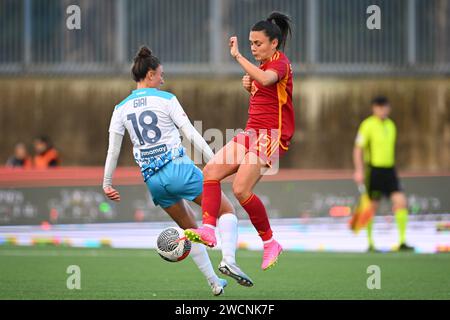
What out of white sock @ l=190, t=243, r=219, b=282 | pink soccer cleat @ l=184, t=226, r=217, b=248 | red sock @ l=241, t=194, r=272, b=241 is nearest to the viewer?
pink soccer cleat @ l=184, t=226, r=217, b=248

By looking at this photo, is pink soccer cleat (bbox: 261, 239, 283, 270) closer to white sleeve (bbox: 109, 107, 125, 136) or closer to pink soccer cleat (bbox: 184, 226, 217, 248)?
pink soccer cleat (bbox: 184, 226, 217, 248)

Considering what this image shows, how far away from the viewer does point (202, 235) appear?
923 cm

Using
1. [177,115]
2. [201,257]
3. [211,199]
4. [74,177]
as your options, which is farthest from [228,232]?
[74,177]

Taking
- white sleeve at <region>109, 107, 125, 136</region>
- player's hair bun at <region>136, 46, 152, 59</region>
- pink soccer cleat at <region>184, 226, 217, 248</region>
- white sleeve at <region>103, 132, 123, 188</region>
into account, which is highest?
player's hair bun at <region>136, 46, 152, 59</region>

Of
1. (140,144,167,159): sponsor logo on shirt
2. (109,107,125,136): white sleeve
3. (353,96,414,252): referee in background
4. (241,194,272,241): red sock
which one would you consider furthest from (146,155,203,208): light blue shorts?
(353,96,414,252): referee in background

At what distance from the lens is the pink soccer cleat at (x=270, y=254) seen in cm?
954

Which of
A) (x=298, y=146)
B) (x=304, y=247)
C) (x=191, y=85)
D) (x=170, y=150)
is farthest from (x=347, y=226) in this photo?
(x=170, y=150)

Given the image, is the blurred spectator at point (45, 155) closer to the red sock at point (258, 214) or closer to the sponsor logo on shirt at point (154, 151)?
the sponsor logo on shirt at point (154, 151)

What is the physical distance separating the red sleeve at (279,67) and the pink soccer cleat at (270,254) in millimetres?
1436

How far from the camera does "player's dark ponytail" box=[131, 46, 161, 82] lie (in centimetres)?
986

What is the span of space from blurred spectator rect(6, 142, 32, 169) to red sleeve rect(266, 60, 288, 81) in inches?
477

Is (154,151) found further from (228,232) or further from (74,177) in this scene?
(74,177)

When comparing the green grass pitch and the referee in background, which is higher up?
the referee in background

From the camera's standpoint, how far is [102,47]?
21.6 metres
